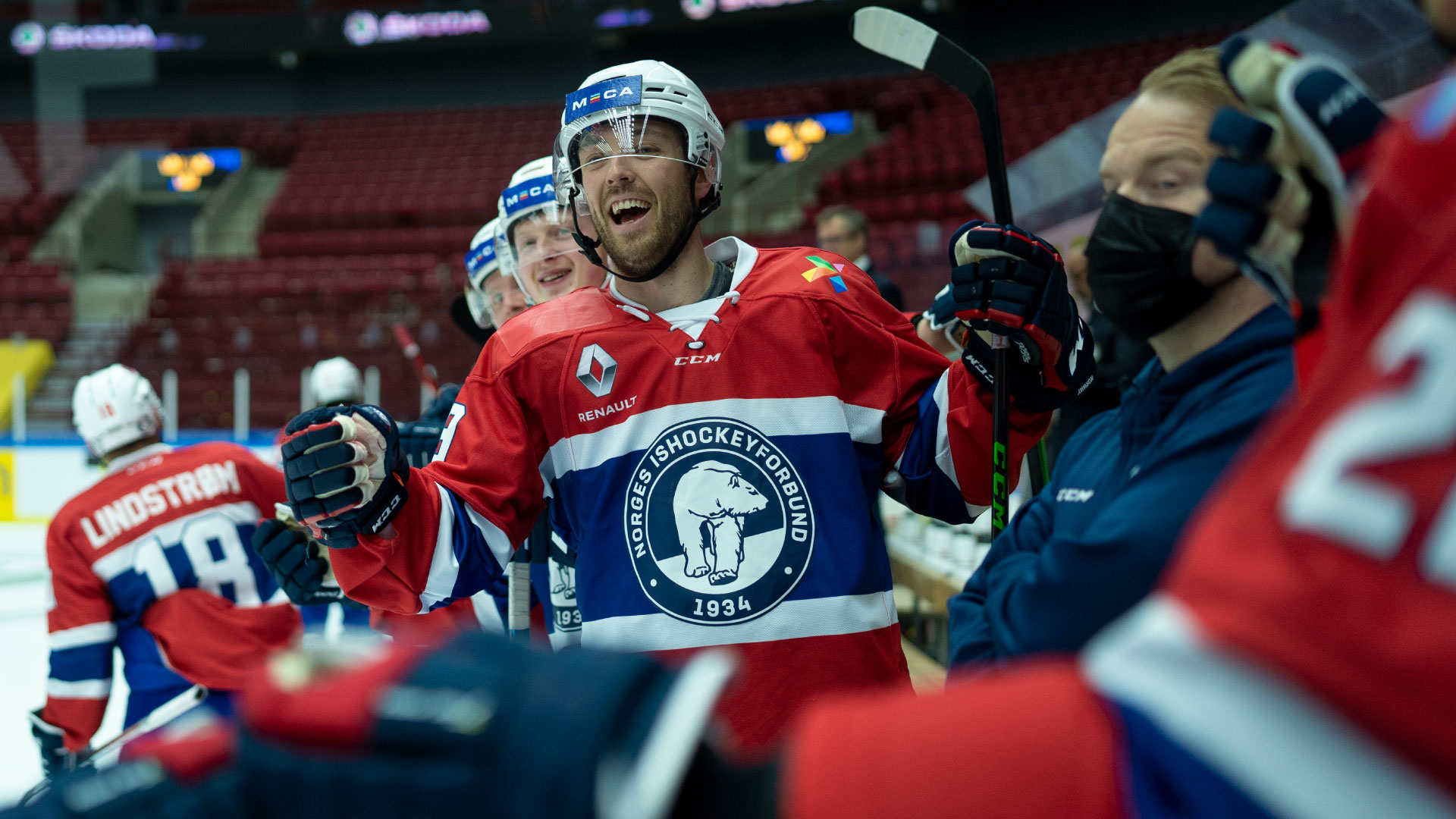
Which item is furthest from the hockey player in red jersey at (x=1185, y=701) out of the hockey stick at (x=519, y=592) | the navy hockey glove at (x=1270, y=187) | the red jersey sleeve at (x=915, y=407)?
the hockey stick at (x=519, y=592)

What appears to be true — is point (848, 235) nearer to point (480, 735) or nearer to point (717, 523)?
point (717, 523)

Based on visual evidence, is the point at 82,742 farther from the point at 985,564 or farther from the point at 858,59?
the point at 858,59

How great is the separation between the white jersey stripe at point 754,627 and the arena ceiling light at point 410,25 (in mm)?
14889

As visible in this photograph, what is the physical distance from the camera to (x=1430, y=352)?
1.42 feet

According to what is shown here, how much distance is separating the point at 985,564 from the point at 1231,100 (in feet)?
1.82

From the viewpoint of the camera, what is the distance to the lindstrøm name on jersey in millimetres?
1491

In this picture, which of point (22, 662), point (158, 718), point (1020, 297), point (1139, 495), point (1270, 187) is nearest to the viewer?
point (1270, 187)

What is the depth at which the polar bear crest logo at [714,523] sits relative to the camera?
58.7 inches

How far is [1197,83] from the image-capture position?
982mm

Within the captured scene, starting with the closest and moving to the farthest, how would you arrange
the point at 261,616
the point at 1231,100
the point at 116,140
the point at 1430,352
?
the point at 1430,352 → the point at 1231,100 → the point at 261,616 → the point at 116,140

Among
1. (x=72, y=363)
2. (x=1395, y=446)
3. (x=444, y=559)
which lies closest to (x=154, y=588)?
(x=444, y=559)

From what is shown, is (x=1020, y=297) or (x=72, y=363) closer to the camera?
(x=1020, y=297)

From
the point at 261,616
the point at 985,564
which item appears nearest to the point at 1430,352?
the point at 985,564

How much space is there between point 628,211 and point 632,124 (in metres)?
0.13
